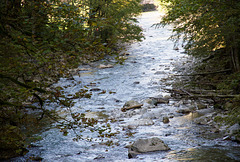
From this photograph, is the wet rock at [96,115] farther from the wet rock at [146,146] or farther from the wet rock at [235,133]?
the wet rock at [235,133]

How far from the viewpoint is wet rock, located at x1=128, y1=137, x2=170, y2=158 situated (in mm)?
6160

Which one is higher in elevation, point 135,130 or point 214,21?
point 214,21

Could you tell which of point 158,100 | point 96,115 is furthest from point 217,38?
point 96,115

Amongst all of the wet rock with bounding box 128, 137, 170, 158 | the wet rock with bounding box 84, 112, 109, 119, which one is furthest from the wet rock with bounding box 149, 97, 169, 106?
the wet rock with bounding box 128, 137, 170, 158

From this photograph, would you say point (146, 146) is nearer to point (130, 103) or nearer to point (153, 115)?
point (153, 115)

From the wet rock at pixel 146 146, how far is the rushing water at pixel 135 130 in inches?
5.6

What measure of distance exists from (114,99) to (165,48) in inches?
479

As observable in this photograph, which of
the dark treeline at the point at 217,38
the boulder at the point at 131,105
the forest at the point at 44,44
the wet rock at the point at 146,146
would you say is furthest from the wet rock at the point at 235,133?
the boulder at the point at 131,105

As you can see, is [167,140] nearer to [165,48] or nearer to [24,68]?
[24,68]

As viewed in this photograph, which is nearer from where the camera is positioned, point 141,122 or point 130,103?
point 141,122

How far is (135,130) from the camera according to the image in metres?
7.78

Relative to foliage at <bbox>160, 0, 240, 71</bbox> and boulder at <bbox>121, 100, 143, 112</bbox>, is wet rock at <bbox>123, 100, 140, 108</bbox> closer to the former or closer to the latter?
boulder at <bbox>121, 100, 143, 112</bbox>

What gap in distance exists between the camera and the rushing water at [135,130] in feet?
19.2

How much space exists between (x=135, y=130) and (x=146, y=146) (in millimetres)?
1508
